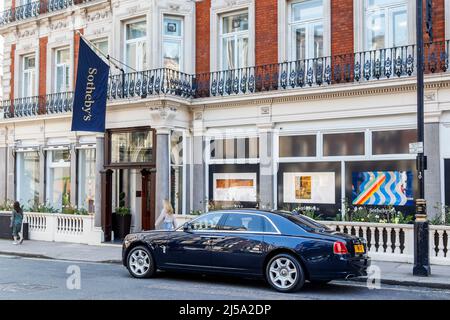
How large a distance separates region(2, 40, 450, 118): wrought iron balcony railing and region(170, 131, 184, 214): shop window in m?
1.51

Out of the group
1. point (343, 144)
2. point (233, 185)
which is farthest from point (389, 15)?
point (233, 185)

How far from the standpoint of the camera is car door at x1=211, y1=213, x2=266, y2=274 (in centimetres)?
1109

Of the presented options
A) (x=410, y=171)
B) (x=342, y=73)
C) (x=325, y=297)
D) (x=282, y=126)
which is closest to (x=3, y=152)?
(x=282, y=126)

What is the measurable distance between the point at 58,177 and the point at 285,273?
1456 centimetres

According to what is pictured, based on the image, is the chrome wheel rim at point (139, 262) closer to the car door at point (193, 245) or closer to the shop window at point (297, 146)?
the car door at point (193, 245)

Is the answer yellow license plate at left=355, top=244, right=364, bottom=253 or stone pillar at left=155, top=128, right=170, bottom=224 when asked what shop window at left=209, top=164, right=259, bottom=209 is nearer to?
stone pillar at left=155, top=128, right=170, bottom=224

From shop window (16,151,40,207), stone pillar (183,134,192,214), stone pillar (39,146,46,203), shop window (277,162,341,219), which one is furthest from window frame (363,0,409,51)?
shop window (16,151,40,207)

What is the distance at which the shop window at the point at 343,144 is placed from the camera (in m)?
16.6

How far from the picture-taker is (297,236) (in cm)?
1086

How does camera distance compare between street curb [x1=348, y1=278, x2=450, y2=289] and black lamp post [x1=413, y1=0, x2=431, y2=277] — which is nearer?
street curb [x1=348, y1=278, x2=450, y2=289]

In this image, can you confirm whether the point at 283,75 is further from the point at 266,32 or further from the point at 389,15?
the point at 389,15

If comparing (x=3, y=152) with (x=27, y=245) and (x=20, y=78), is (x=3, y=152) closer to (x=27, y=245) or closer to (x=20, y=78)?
(x=20, y=78)

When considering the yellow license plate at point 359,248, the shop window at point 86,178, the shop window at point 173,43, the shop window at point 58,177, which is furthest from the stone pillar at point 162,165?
the yellow license plate at point 359,248

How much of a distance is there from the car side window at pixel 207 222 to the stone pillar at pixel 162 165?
656 cm
